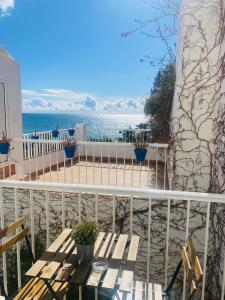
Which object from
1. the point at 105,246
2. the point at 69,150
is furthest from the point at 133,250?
the point at 69,150

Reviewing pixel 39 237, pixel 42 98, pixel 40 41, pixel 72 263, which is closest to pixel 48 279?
pixel 72 263

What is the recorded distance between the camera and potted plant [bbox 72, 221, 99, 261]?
6.16 ft

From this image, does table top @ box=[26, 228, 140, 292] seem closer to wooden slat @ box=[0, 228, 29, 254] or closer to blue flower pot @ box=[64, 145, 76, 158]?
wooden slat @ box=[0, 228, 29, 254]

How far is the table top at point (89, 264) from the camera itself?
168cm

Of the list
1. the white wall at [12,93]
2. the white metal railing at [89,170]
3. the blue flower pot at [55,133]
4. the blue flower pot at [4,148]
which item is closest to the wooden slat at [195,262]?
the white metal railing at [89,170]

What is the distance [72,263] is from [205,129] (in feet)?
8.54

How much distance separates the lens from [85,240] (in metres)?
1.88

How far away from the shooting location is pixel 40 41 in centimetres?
2883

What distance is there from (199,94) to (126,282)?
2.78 m

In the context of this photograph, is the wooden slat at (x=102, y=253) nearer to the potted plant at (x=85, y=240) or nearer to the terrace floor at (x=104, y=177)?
the potted plant at (x=85, y=240)

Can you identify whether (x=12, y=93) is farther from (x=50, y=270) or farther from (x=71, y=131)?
(x=50, y=270)

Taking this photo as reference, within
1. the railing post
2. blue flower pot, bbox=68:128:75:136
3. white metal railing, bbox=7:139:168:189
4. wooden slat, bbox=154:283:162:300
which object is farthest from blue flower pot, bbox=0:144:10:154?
the railing post

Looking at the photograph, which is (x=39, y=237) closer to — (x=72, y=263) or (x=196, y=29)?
(x=72, y=263)

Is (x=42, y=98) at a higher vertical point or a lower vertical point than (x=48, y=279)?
higher
